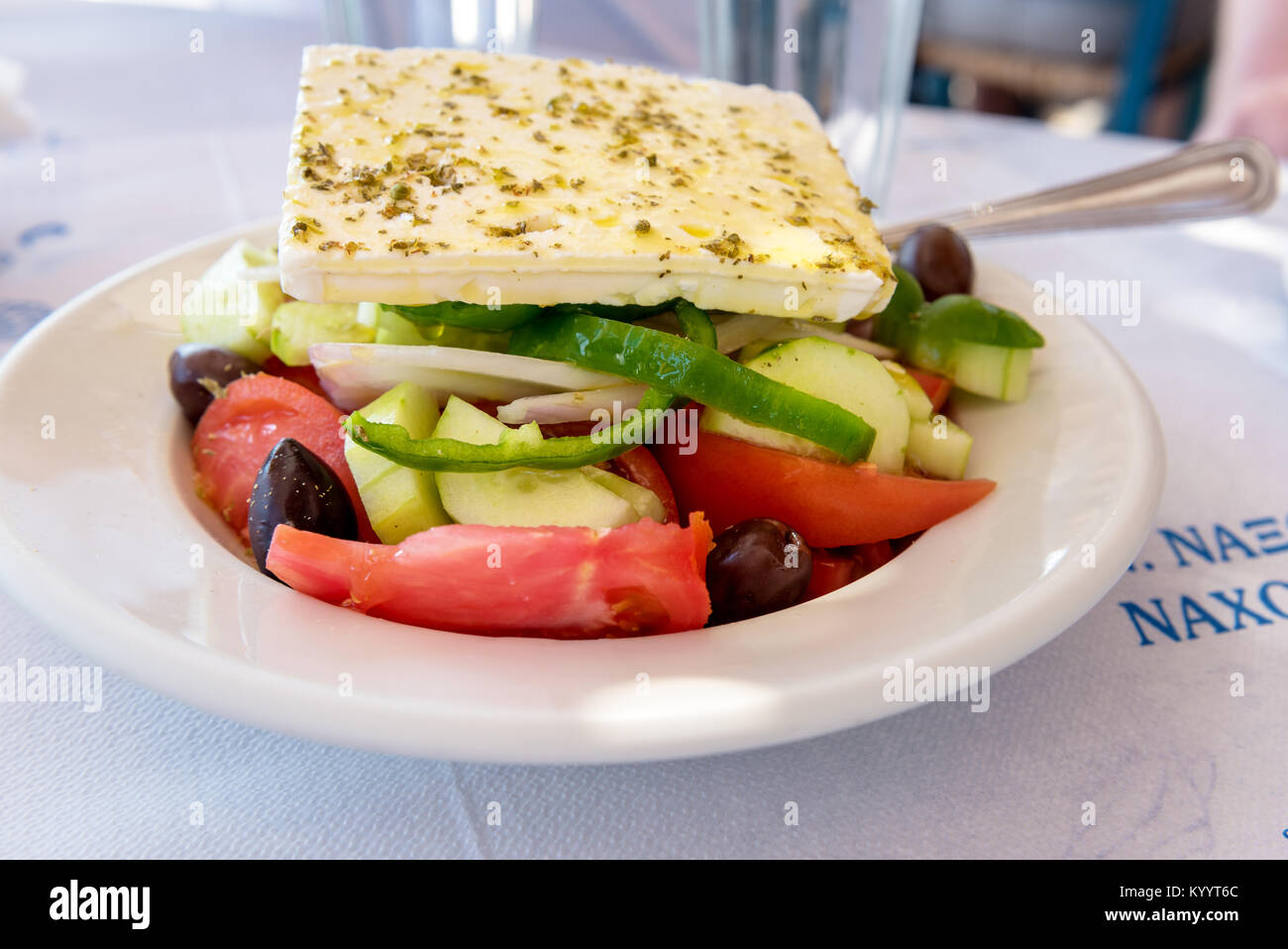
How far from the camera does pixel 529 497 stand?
107 centimetres

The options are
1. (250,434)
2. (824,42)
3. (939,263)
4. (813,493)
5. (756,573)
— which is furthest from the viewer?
(824,42)

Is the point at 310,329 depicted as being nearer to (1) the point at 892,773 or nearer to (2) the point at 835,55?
(1) the point at 892,773

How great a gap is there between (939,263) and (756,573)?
743 millimetres

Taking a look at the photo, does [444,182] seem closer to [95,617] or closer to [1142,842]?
[95,617]

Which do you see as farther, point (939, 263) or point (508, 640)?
point (939, 263)

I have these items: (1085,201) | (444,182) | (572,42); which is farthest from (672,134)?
(572,42)

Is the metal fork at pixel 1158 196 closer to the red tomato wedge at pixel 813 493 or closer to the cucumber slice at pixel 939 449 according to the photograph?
the cucumber slice at pixel 939 449

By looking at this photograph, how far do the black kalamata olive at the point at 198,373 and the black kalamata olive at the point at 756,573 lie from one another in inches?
27.2

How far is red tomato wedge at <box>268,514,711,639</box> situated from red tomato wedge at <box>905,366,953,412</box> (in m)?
0.54

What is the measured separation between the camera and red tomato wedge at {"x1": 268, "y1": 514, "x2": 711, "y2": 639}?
0.95 meters

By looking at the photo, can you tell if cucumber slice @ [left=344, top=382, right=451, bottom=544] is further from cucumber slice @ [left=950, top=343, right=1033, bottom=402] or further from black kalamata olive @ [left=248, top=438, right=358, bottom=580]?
cucumber slice @ [left=950, top=343, right=1033, bottom=402]

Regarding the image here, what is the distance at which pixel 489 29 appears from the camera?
2.49 meters

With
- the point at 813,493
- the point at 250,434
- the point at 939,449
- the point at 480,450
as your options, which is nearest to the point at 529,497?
the point at 480,450

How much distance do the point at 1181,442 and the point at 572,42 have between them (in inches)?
164
